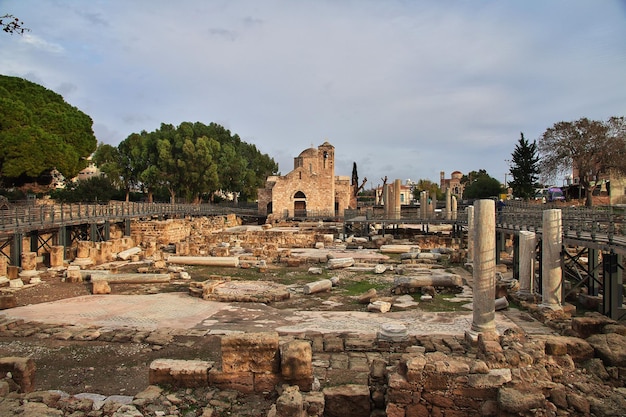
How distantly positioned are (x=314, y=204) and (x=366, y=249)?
75.9 feet

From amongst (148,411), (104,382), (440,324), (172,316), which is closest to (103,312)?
(172,316)

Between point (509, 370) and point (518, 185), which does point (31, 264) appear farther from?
point (518, 185)

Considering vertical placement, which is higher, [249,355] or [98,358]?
[249,355]

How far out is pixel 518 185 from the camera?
152 ft

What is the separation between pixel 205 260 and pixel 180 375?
48.3ft

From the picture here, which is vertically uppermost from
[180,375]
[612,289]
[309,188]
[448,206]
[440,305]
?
[309,188]

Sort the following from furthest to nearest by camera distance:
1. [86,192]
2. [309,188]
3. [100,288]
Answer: [309,188]
[86,192]
[100,288]

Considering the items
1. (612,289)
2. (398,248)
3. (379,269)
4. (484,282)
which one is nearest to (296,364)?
(484,282)

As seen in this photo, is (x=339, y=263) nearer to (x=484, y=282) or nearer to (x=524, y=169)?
(x=484, y=282)

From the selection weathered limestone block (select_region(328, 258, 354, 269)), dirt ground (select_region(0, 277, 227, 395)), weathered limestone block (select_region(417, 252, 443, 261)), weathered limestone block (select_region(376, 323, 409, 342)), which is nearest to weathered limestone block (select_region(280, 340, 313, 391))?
dirt ground (select_region(0, 277, 227, 395))

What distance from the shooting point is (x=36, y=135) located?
32625 millimetres

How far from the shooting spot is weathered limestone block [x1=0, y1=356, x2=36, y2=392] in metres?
6.60

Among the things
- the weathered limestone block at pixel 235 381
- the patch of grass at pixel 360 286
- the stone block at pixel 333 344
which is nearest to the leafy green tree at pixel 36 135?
the patch of grass at pixel 360 286

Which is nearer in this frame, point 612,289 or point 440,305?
point 612,289
